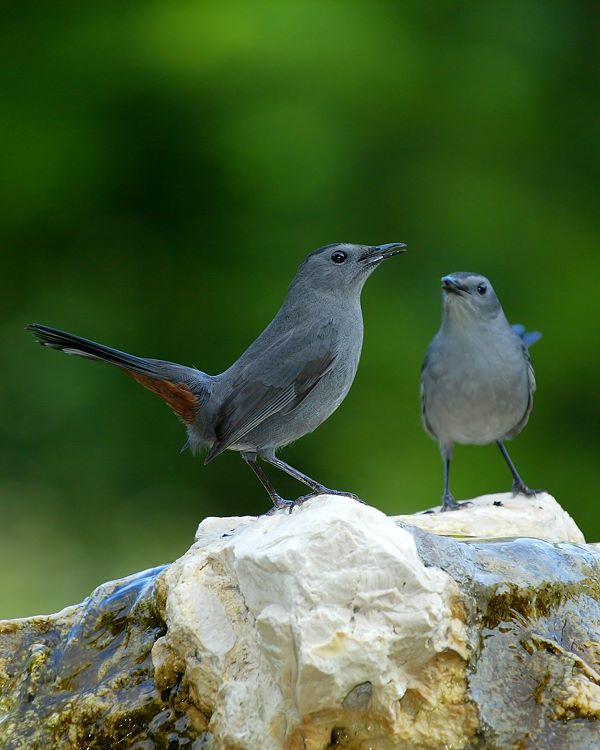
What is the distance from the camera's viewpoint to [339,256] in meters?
4.70

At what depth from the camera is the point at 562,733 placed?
318cm

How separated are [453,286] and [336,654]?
11.1ft

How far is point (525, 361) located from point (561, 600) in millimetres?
2948

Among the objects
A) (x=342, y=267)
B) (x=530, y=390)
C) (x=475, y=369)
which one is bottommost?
(x=530, y=390)

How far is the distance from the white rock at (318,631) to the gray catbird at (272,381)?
88 cm

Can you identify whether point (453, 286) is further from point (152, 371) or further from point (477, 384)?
→ point (152, 371)

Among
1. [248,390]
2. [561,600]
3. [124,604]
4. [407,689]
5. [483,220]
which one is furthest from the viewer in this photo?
[483,220]

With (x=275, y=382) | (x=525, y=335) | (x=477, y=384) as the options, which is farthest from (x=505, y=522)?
(x=525, y=335)

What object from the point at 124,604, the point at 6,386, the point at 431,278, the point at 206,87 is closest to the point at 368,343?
the point at 431,278

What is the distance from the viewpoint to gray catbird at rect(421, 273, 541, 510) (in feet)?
20.1

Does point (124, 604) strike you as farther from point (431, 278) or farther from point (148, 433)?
point (431, 278)

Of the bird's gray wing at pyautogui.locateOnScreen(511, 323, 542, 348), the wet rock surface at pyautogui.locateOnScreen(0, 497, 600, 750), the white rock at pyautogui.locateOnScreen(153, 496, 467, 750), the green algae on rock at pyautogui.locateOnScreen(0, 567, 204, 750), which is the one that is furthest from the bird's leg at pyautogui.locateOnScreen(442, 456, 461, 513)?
the white rock at pyautogui.locateOnScreen(153, 496, 467, 750)

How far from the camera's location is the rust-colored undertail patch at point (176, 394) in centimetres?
429

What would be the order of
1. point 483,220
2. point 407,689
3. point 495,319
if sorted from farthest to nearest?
1. point 483,220
2. point 495,319
3. point 407,689
